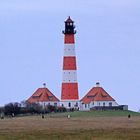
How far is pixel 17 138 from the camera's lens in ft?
146

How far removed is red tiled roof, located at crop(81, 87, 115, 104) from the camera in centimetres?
11356

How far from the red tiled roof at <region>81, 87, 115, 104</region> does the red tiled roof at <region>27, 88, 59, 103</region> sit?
4208 mm

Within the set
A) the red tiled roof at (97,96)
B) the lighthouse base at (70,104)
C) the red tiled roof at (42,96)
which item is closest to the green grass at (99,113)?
the lighthouse base at (70,104)

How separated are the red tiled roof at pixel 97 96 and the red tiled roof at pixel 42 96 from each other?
4.21m

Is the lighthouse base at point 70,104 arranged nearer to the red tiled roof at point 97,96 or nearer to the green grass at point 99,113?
the green grass at point 99,113

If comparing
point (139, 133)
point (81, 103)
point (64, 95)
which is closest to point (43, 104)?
point (81, 103)

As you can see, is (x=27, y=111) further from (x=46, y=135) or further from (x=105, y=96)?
(x=46, y=135)

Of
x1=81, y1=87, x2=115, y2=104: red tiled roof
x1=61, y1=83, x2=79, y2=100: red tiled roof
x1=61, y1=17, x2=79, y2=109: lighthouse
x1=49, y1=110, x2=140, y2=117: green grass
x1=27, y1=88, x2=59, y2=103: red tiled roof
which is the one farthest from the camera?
x1=27, y1=88, x2=59, y2=103: red tiled roof

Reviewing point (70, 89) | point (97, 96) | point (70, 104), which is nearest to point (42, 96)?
point (97, 96)

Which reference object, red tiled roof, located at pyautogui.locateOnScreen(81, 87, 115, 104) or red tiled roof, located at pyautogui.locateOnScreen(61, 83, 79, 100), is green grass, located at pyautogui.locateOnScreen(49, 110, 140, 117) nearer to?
red tiled roof, located at pyautogui.locateOnScreen(61, 83, 79, 100)

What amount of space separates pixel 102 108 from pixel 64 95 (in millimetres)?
11156

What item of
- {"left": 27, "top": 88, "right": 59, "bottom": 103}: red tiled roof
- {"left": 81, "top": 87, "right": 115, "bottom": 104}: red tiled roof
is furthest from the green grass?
{"left": 27, "top": 88, "right": 59, "bottom": 103}: red tiled roof

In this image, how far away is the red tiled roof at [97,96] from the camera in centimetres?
11356

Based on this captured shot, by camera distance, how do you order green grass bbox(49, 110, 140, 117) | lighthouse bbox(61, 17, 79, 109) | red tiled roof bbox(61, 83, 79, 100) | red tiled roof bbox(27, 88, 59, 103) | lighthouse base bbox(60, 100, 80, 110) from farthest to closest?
red tiled roof bbox(27, 88, 59, 103) → lighthouse base bbox(60, 100, 80, 110) → red tiled roof bbox(61, 83, 79, 100) → lighthouse bbox(61, 17, 79, 109) → green grass bbox(49, 110, 140, 117)
